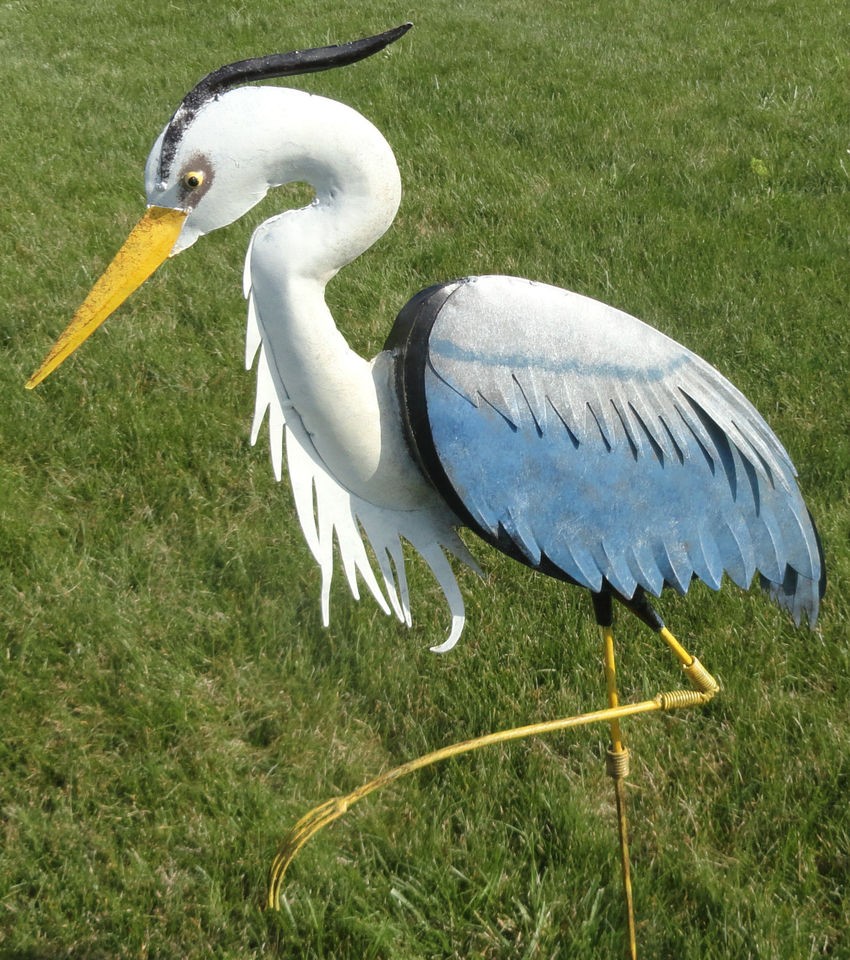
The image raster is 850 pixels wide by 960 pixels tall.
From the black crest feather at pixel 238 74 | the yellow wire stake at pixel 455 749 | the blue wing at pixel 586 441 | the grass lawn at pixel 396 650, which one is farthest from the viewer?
the grass lawn at pixel 396 650

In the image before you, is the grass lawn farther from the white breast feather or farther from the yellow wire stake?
the white breast feather

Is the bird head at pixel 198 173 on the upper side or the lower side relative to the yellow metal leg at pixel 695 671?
upper

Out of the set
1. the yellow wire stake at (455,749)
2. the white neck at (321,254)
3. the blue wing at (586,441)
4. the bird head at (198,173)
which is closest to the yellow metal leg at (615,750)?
the yellow wire stake at (455,749)

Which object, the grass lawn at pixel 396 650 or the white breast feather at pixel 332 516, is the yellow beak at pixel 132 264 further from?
the grass lawn at pixel 396 650

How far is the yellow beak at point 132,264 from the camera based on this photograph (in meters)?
1.27

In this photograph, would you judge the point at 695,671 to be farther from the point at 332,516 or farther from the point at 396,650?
the point at 396,650

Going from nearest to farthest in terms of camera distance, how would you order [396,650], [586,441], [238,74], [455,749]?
[238,74] < [586,441] < [455,749] < [396,650]

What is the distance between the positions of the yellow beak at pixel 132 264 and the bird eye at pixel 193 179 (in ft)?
0.13

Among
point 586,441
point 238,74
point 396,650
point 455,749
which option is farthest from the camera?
point 396,650

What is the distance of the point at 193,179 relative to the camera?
1225 millimetres

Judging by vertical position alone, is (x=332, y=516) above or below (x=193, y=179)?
below

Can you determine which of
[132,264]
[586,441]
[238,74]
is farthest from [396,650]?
[238,74]

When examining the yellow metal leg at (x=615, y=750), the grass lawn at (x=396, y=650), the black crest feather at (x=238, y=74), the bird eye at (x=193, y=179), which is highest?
the black crest feather at (x=238, y=74)

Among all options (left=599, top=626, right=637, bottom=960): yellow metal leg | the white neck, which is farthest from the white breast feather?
(left=599, top=626, right=637, bottom=960): yellow metal leg
